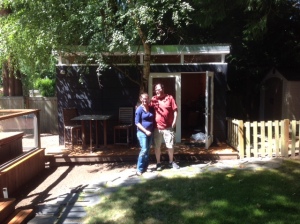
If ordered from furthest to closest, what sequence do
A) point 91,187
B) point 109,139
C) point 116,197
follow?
point 109,139, point 91,187, point 116,197

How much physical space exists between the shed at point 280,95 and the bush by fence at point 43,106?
8.44 m

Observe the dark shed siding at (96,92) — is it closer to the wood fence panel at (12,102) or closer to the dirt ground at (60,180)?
the dirt ground at (60,180)

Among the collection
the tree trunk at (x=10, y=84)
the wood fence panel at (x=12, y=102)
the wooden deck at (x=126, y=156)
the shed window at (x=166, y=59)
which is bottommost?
the wooden deck at (x=126, y=156)

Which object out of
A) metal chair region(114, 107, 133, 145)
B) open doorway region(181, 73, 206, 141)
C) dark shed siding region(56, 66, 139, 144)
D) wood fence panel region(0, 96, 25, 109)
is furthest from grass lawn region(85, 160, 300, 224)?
wood fence panel region(0, 96, 25, 109)

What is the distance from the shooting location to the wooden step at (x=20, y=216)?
4.07m

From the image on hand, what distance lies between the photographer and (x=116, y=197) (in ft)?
15.7

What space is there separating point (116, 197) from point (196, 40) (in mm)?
7689

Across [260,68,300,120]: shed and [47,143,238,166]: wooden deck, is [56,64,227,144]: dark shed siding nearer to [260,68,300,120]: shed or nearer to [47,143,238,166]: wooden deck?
[47,143,238,166]: wooden deck

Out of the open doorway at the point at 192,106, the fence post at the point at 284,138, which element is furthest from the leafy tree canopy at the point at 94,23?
the open doorway at the point at 192,106

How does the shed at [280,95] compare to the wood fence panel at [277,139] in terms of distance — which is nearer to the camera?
the wood fence panel at [277,139]

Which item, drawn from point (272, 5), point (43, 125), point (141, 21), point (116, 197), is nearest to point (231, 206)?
point (116, 197)

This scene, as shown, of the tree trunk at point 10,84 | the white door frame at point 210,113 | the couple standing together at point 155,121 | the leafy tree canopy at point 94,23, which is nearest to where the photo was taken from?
the couple standing together at point 155,121

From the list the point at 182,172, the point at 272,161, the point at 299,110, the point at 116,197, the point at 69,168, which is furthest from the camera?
the point at 299,110

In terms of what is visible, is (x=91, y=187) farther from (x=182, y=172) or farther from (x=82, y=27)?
(x=82, y=27)
